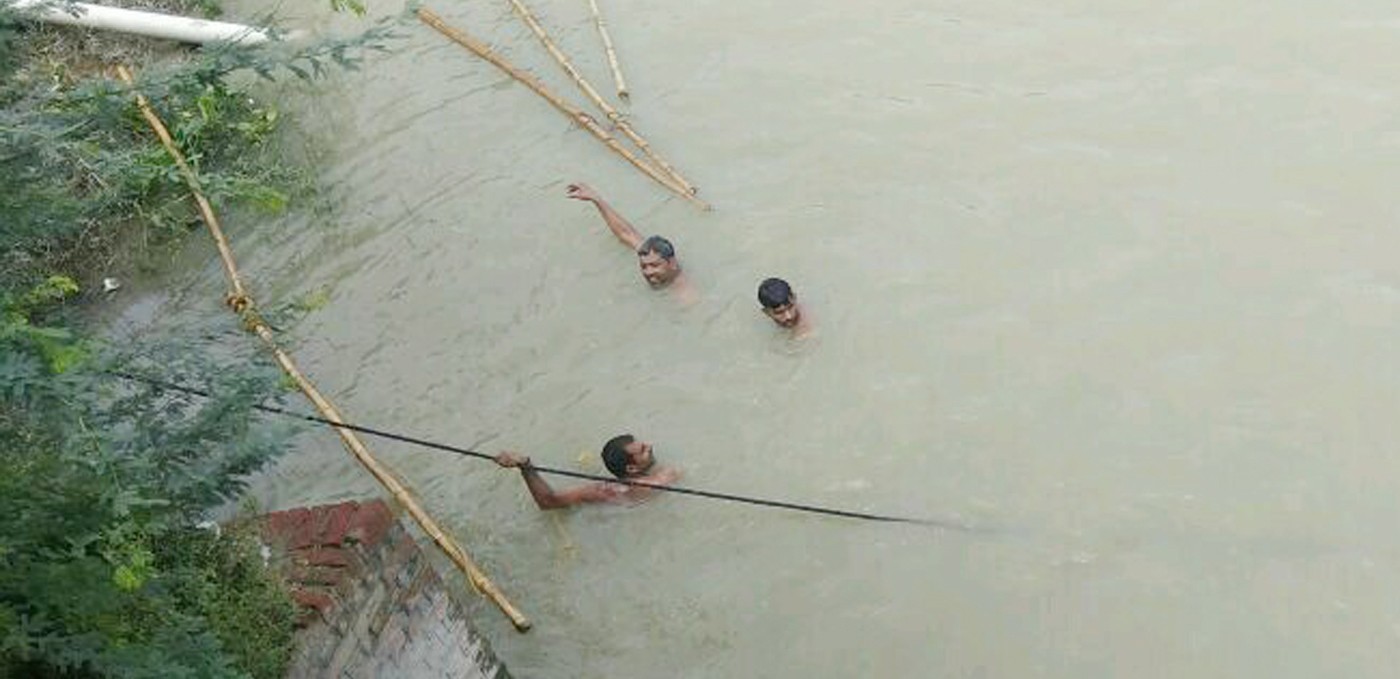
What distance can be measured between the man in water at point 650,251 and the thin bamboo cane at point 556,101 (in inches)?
12.7

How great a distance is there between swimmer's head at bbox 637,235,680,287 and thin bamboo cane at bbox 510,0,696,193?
29.5 inches

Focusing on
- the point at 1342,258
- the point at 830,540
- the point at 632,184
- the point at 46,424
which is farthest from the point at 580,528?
the point at 1342,258

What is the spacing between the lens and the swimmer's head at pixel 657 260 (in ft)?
24.1

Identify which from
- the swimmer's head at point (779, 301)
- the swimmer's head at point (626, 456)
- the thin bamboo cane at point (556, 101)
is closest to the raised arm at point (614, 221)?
the thin bamboo cane at point (556, 101)

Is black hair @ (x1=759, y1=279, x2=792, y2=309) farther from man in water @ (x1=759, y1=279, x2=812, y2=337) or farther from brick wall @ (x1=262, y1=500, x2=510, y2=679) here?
brick wall @ (x1=262, y1=500, x2=510, y2=679)

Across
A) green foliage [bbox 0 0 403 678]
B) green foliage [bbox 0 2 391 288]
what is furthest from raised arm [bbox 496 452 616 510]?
green foliage [bbox 0 2 391 288]

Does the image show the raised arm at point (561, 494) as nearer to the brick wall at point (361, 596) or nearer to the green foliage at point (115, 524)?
the brick wall at point (361, 596)

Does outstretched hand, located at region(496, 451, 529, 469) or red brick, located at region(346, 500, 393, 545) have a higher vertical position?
red brick, located at region(346, 500, 393, 545)

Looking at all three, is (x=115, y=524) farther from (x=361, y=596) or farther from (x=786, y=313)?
(x=786, y=313)

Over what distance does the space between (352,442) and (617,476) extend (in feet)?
4.96

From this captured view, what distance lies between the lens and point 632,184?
27.5ft

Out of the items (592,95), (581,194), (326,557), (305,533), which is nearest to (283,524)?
(305,533)

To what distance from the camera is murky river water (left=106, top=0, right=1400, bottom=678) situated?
5906 millimetres

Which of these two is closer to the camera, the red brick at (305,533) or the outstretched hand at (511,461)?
the red brick at (305,533)
